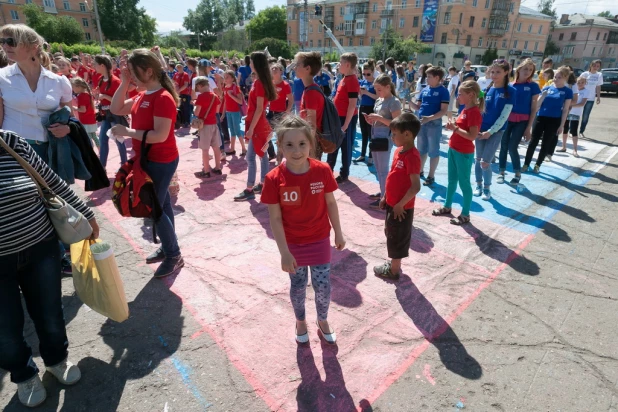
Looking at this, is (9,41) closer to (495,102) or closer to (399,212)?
(399,212)

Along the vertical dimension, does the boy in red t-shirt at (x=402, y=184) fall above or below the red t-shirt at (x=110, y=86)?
below

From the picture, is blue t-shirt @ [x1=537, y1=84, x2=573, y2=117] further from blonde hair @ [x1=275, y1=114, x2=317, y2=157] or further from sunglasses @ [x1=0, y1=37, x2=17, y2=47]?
sunglasses @ [x1=0, y1=37, x2=17, y2=47]

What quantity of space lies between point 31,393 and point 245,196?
3.64m

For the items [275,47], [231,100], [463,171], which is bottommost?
[463,171]

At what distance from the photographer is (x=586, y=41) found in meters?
63.5

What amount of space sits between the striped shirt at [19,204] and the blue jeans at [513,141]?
21.4 feet

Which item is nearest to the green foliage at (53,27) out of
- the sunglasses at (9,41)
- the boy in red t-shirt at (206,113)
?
the boy in red t-shirt at (206,113)

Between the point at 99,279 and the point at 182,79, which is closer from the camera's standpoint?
the point at 99,279

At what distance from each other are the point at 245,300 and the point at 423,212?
3.03 metres

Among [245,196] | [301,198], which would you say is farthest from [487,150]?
[301,198]

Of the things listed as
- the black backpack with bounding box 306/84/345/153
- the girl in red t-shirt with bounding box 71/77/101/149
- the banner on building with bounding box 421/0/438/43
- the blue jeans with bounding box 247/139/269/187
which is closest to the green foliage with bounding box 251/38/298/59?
the banner on building with bounding box 421/0/438/43

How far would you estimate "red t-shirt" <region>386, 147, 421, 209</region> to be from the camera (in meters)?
3.16

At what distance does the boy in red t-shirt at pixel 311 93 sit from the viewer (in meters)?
4.40

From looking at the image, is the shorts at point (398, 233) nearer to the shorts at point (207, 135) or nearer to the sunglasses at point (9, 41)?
the sunglasses at point (9, 41)
